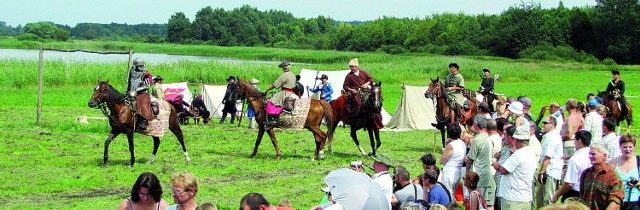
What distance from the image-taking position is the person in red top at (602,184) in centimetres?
776

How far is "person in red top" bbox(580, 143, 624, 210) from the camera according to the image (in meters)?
7.76

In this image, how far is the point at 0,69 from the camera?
1389 inches

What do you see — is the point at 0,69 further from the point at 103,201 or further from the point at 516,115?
the point at 516,115

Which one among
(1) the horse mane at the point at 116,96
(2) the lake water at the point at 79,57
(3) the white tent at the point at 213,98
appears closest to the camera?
(1) the horse mane at the point at 116,96

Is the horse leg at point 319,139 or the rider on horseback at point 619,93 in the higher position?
the rider on horseback at point 619,93

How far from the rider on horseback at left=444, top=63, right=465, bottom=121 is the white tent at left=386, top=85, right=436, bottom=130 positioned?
4099mm

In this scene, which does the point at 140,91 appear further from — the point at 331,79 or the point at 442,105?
the point at 331,79

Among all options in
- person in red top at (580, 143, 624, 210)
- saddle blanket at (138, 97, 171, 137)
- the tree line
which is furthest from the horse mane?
the tree line

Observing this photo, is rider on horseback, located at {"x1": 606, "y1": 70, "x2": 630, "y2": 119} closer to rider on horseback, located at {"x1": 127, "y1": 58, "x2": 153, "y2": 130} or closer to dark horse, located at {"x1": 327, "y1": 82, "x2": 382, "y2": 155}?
dark horse, located at {"x1": 327, "y1": 82, "x2": 382, "y2": 155}

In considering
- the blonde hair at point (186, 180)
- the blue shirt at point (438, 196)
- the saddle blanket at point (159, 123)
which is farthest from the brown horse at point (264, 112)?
the blonde hair at point (186, 180)

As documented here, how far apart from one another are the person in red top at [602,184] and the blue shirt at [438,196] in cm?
138

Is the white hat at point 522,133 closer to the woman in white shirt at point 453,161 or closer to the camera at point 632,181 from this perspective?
the camera at point 632,181

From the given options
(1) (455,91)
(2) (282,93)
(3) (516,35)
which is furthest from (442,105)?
(3) (516,35)

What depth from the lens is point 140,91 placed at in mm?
15383
